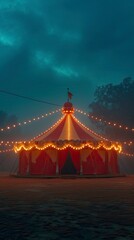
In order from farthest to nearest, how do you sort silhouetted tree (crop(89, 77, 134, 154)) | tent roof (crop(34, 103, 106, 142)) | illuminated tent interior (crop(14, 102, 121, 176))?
silhouetted tree (crop(89, 77, 134, 154))
tent roof (crop(34, 103, 106, 142))
illuminated tent interior (crop(14, 102, 121, 176))

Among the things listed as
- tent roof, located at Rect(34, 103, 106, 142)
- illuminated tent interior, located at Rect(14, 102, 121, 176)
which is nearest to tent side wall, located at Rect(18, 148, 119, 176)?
illuminated tent interior, located at Rect(14, 102, 121, 176)

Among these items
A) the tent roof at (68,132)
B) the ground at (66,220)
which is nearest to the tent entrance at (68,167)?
the tent roof at (68,132)

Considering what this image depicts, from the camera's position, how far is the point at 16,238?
4902 millimetres

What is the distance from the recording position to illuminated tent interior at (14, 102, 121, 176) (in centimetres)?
2405

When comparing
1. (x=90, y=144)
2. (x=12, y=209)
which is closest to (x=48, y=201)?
(x=12, y=209)

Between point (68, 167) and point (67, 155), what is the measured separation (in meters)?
0.97

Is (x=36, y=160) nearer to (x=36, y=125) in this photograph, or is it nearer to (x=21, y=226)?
(x=21, y=226)

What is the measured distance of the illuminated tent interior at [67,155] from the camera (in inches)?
947

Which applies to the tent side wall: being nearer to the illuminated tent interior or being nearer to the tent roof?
the illuminated tent interior

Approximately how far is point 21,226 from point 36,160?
62.1 ft

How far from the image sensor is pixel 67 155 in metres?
24.4

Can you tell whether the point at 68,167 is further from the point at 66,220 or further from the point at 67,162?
the point at 66,220

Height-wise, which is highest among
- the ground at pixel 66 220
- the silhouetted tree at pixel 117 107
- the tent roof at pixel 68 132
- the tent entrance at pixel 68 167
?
the silhouetted tree at pixel 117 107

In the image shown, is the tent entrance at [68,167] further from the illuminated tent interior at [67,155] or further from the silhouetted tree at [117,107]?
the silhouetted tree at [117,107]
